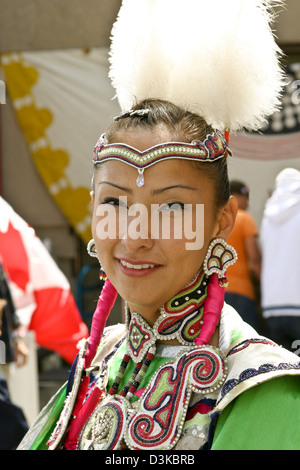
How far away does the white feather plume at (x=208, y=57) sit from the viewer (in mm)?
1550

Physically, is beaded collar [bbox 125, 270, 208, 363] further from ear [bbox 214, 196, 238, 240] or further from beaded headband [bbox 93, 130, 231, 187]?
beaded headband [bbox 93, 130, 231, 187]

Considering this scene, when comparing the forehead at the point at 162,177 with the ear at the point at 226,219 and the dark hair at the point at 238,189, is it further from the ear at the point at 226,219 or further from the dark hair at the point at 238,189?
the dark hair at the point at 238,189

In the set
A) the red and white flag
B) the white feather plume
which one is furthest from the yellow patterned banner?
the white feather plume

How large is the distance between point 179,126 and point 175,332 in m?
0.46

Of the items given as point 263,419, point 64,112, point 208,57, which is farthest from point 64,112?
point 263,419

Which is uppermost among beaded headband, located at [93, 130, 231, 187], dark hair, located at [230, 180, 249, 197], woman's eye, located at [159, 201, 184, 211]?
beaded headband, located at [93, 130, 231, 187]

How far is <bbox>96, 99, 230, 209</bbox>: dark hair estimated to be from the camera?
60.5 inches

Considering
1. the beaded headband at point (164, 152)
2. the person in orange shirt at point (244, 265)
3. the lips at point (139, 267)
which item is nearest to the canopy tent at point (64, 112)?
the person in orange shirt at point (244, 265)

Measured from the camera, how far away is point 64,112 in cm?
601

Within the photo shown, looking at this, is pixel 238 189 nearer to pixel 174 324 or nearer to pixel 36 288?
pixel 36 288

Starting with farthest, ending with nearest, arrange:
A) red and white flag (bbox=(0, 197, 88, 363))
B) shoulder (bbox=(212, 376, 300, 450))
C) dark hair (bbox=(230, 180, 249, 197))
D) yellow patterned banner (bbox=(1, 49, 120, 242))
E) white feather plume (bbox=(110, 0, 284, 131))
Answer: yellow patterned banner (bbox=(1, 49, 120, 242)) < dark hair (bbox=(230, 180, 249, 197)) < red and white flag (bbox=(0, 197, 88, 363)) < white feather plume (bbox=(110, 0, 284, 131)) < shoulder (bbox=(212, 376, 300, 450))

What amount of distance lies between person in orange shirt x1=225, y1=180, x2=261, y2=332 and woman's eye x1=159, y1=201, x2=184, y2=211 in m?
2.54

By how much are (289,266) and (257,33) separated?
2485 millimetres
